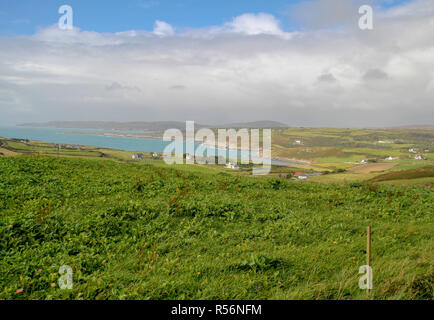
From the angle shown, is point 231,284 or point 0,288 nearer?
point 0,288

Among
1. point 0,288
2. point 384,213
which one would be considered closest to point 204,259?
point 0,288

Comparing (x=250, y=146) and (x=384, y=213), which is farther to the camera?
(x=250, y=146)
